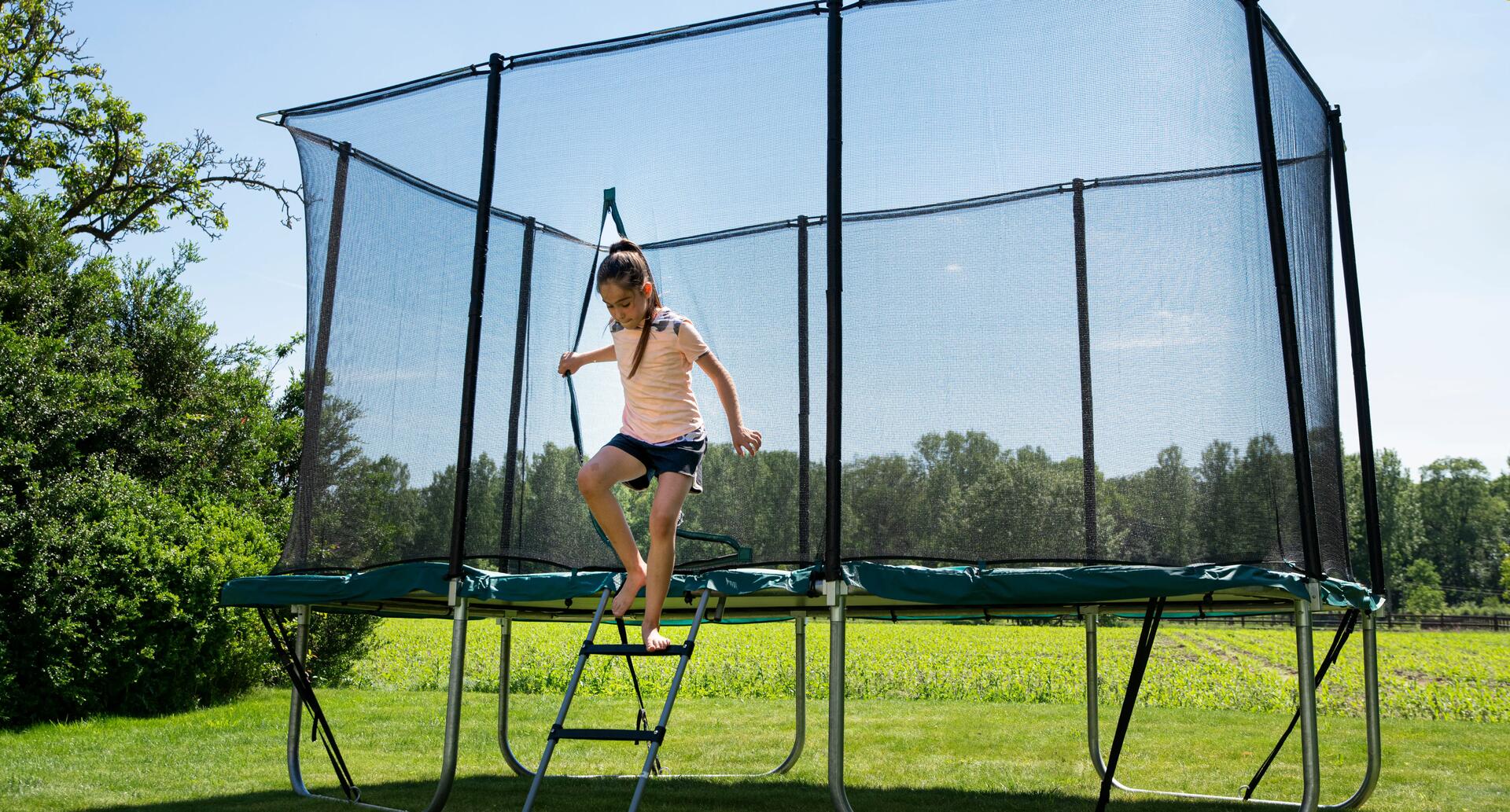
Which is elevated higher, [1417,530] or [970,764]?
[1417,530]

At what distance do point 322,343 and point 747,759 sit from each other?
3407mm

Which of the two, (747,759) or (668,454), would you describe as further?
(747,759)

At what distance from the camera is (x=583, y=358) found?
3.63 metres

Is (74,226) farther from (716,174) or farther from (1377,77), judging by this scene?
(1377,77)

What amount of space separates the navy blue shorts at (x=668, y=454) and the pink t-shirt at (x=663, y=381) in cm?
2

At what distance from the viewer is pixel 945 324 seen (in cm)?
367

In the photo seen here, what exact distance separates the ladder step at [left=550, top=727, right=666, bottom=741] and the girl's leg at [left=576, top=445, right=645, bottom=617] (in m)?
0.41

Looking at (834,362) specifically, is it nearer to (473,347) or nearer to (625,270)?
(625,270)

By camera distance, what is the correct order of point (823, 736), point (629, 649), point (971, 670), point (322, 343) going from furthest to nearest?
point (971, 670) → point (823, 736) → point (322, 343) → point (629, 649)

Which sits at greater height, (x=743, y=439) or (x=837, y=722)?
(x=743, y=439)

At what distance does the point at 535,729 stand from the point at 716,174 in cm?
524

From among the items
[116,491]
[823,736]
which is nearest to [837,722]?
[823,736]

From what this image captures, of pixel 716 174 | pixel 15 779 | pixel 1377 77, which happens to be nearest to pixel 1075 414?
pixel 716 174

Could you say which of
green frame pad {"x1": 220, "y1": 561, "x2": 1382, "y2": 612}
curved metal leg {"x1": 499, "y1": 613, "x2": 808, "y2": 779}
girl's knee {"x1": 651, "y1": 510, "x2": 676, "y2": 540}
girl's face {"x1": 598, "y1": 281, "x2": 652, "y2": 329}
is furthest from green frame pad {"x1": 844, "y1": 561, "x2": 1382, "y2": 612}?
curved metal leg {"x1": 499, "y1": 613, "x2": 808, "y2": 779}
